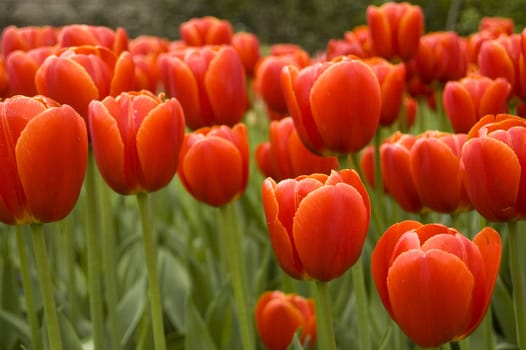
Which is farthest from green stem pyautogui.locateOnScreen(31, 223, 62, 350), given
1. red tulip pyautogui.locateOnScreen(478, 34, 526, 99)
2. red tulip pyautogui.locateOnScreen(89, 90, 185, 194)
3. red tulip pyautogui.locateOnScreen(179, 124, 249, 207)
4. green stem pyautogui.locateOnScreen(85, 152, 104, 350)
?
red tulip pyautogui.locateOnScreen(478, 34, 526, 99)

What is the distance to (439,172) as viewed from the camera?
1291 millimetres

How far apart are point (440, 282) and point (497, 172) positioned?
0.76ft

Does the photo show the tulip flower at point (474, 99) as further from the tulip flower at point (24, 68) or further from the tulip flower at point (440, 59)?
the tulip flower at point (24, 68)

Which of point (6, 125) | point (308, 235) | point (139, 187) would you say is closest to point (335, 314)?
point (139, 187)

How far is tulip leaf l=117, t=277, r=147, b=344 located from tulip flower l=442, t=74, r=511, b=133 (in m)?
0.77

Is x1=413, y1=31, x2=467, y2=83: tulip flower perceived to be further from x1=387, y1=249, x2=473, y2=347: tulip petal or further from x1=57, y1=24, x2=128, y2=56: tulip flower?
x1=387, y1=249, x2=473, y2=347: tulip petal

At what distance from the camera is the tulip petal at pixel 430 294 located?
915mm

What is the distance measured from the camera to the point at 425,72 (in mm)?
2219

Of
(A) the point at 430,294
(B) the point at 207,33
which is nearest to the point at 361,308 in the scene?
(A) the point at 430,294

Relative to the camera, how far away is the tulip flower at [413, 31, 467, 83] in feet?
7.11

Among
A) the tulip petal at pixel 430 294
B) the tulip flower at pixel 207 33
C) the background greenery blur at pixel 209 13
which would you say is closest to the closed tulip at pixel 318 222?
the tulip petal at pixel 430 294

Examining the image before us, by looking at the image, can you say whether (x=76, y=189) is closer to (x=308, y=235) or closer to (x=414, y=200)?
(x=308, y=235)

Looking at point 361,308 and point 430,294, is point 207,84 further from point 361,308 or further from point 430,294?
point 430,294

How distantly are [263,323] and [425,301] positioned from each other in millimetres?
700
